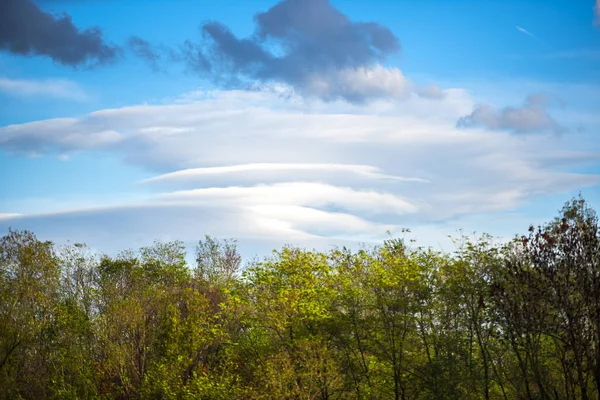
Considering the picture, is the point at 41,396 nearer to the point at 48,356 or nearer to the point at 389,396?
the point at 48,356

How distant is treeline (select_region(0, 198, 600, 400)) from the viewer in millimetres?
31034

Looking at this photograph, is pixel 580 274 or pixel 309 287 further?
pixel 309 287

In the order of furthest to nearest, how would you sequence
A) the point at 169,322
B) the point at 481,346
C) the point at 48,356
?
the point at 48,356 → the point at 169,322 → the point at 481,346

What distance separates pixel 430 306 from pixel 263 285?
29.3 feet

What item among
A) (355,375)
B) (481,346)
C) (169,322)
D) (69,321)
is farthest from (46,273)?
(481,346)

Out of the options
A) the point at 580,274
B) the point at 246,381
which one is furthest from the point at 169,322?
the point at 580,274

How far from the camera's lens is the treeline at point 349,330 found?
102ft

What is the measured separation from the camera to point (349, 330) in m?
36.8

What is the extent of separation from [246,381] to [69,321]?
1632 cm

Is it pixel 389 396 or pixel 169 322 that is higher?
pixel 169 322

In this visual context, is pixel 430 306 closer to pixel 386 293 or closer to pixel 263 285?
pixel 386 293

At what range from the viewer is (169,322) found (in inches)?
1660

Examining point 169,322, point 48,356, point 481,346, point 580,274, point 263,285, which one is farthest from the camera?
point 48,356

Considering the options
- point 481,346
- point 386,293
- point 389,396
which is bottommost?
point 389,396
